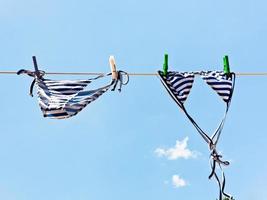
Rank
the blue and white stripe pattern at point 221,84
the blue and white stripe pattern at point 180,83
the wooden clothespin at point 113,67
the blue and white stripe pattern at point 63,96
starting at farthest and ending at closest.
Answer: the blue and white stripe pattern at point 221,84
the blue and white stripe pattern at point 180,83
the wooden clothespin at point 113,67
the blue and white stripe pattern at point 63,96

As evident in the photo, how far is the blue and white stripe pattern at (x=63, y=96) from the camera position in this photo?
17.6 feet

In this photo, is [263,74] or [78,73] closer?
[78,73]

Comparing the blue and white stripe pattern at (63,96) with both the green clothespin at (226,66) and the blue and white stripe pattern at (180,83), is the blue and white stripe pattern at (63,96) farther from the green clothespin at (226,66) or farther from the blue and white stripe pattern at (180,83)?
the green clothespin at (226,66)

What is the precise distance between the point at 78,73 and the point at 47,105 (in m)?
0.45

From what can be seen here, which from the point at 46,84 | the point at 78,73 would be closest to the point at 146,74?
the point at 78,73

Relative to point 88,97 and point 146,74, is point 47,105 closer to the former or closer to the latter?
point 88,97

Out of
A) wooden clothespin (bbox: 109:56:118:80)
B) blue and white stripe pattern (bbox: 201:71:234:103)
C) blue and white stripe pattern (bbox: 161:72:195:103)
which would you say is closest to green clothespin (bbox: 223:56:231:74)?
blue and white stripe pattern (bbox: 201:71:234:103)

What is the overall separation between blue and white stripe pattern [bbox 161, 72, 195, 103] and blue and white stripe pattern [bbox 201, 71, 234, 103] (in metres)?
0.20

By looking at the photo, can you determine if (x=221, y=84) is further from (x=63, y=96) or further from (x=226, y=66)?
(x=63, y=96)

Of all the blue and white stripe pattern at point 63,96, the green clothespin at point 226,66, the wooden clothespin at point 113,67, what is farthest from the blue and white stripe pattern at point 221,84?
the blue and white stripe pattern at point 63,96

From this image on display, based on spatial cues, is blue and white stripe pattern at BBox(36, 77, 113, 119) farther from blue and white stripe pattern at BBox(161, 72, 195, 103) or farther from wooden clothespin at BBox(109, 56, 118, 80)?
blue and white stripe pattern at BBox(161, 72, 195, 103)

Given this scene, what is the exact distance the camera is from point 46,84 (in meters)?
5.61

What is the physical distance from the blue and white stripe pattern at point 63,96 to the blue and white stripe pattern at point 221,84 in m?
1.13

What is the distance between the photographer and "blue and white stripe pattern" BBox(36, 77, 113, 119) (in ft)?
17.6
